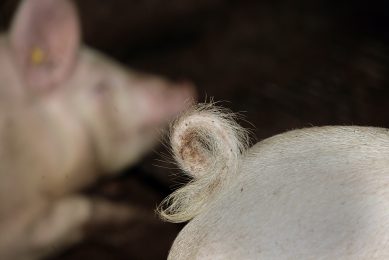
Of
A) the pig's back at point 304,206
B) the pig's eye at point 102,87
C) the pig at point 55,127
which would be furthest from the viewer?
the pig's eye at point 102,87

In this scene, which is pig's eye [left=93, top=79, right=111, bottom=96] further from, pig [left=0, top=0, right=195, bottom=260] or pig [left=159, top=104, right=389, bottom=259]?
pig [left=159, top=104, right=389, bottom=259]

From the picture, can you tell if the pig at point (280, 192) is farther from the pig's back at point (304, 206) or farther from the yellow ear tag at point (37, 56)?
the yellow ear tag at point (37, 56)

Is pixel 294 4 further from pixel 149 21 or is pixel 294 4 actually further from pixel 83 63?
pixel 83 63

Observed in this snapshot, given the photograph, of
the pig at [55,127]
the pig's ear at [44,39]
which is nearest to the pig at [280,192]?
the pig at [55,127]

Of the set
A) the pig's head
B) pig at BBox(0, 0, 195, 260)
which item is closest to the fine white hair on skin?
pig at BBox(0, 0, 195, 260)

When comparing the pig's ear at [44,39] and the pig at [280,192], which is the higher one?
the pig's ear at [44,39]

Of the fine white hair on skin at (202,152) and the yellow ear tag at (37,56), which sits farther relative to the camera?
the yellow ear tag at (37,56)

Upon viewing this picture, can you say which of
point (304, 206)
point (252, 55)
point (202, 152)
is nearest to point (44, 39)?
point (252, 55)
